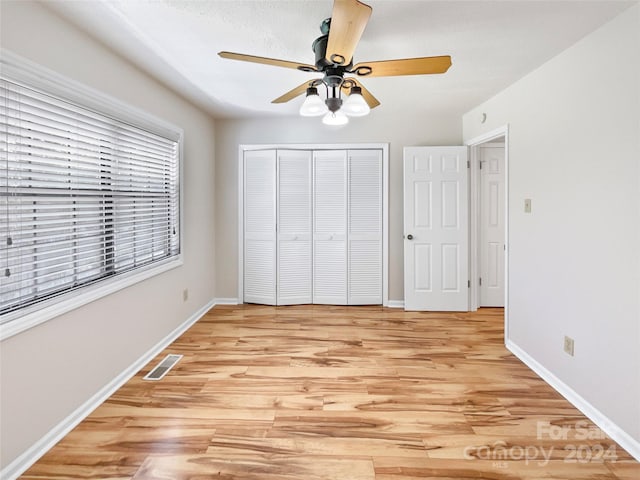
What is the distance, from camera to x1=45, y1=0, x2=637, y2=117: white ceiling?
1970 millimetres

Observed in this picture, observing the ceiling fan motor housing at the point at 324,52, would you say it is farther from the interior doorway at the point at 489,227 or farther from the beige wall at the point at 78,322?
the interior doorway at the point at 489,227

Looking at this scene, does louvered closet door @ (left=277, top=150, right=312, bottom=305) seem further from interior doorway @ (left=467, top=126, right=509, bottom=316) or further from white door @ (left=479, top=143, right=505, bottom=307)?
white door @ (left=479, top=143, right=505, bottom=307)

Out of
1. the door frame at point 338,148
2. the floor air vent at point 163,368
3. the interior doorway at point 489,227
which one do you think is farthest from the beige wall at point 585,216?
the floor air vent at point 163,368

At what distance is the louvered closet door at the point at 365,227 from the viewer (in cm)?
457

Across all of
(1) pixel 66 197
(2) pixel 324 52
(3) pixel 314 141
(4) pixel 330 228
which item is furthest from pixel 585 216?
(1) pixel 66 197

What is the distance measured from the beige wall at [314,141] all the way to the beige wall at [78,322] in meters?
0.87

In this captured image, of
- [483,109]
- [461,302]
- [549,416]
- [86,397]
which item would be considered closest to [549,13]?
[483,109]

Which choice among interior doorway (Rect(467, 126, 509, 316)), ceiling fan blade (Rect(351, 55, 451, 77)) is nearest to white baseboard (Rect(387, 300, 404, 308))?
interior doorway (Rect(467, 126, 509, 316))

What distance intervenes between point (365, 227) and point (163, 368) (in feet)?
9.18

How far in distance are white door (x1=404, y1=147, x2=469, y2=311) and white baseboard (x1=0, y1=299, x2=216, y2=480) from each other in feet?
9.50

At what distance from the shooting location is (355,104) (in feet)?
7.14

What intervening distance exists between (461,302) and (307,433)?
296 centimetres

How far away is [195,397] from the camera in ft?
8.02

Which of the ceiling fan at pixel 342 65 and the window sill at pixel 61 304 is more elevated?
the ceiling fan at pixel 342 65
